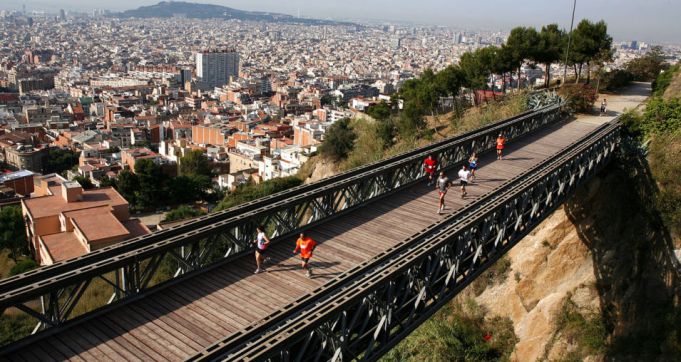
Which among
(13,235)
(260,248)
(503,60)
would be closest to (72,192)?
(13,235)

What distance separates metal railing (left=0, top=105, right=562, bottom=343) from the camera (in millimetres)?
6434

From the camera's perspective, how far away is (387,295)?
269 inches

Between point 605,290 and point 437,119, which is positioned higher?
point 437,119

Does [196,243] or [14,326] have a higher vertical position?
[196,243]

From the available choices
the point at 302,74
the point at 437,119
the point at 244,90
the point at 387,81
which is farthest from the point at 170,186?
the point at 302,74

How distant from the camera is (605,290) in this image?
13617 mm

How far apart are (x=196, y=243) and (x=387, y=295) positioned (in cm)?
305

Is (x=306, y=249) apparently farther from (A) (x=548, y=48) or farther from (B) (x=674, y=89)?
(A) (x=548, y=48)

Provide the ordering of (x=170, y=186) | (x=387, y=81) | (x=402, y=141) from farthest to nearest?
(x=387, y=81)
(x=170, y=186)
(x=402, y=141)

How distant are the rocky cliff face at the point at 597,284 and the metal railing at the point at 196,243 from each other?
3.69m

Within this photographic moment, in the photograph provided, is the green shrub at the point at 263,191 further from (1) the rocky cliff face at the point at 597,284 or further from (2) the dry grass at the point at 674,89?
(1) the rocky cliff face at the point at 597,284

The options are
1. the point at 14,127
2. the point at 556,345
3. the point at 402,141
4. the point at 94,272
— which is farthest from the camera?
the point at 14,127

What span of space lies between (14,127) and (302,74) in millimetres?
111051

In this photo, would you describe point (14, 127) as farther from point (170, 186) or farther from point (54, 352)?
point (54, 352)
